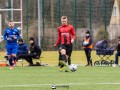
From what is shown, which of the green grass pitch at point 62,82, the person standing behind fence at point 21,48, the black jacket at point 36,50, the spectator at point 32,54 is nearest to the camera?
the green grass pitch at point 62,82

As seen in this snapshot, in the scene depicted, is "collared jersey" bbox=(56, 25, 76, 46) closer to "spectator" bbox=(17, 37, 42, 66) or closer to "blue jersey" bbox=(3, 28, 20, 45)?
"blue jersey" bbox=(3, 28, 20, 45)

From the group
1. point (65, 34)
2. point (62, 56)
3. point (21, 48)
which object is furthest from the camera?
point (21, 48)

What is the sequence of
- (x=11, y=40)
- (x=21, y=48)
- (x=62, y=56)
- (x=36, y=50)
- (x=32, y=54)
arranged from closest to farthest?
(x=62, y=56) → (x=11, y=40) → (x=32, y=54) → (x=36, y=50) → (x=21, y=48)

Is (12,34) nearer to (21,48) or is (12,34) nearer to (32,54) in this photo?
(32,54)

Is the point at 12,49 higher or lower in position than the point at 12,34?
lower

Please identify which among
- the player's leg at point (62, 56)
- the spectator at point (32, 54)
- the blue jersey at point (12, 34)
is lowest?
the spectator at point (32, 54)

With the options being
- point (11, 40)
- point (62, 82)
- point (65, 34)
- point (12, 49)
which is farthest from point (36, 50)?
point (62, 82)

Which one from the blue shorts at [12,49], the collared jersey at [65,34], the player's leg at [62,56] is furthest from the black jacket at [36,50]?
the player's leg at [62,56]

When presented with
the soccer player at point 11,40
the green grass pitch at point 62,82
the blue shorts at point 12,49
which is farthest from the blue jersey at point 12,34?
the green grass pitch at point 62,82

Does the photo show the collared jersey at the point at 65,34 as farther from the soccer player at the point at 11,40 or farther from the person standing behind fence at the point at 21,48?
the person standing behind fence at the point at 21,48

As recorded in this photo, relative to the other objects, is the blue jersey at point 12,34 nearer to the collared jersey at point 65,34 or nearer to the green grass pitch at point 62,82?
the collared jersey at point 65,34

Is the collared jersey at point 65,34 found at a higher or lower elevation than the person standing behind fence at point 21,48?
higher

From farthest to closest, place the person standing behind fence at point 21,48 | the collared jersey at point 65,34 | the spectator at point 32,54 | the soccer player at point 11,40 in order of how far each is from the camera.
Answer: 1. the person standing behind fence at point 21,48
2. the spectator at point 32,54
3. the soccer player at point 11,40
4. the collared jersey at point 65,34

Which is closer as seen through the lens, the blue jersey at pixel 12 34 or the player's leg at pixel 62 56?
the player's leg at pixel 62 56
